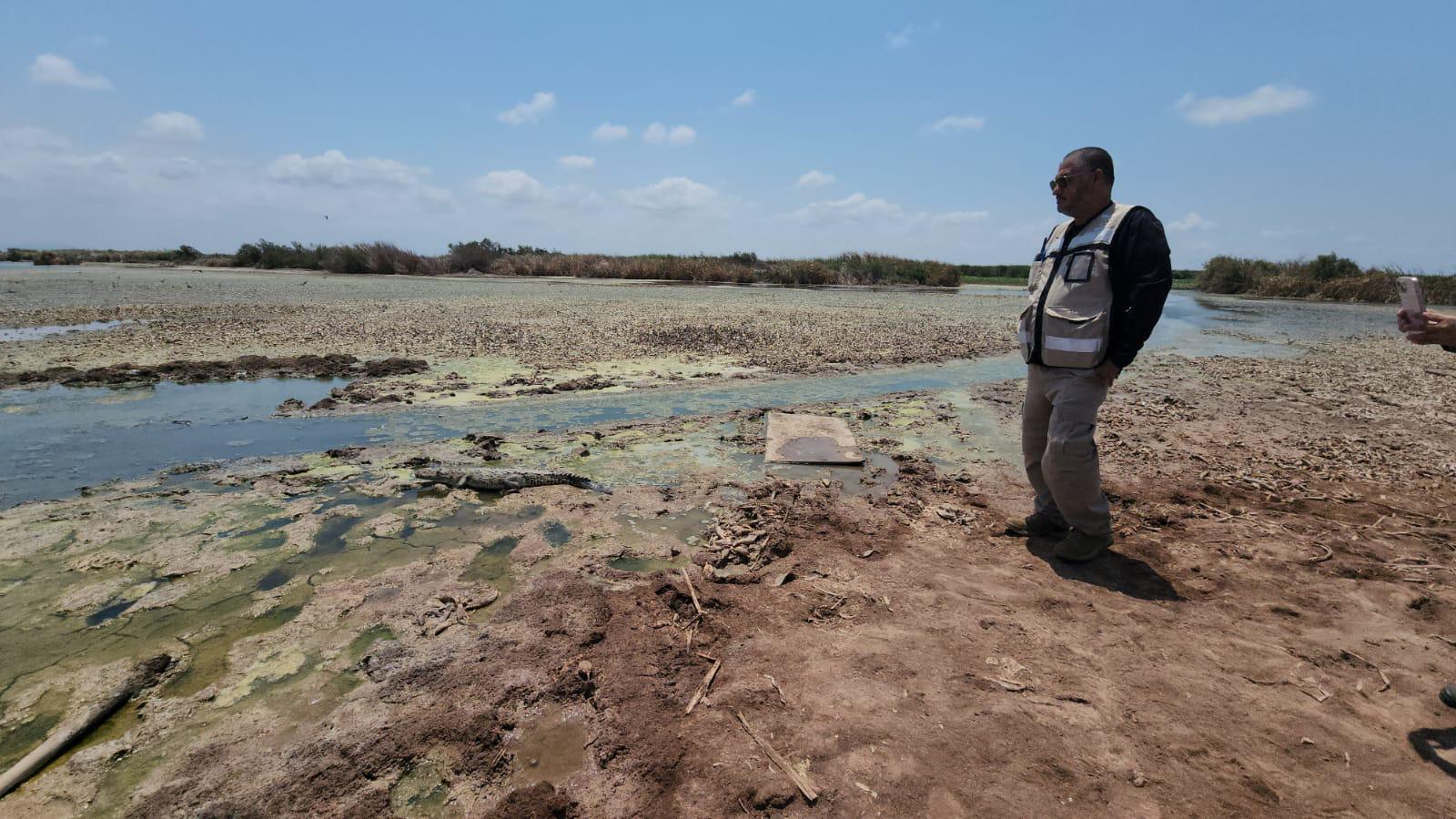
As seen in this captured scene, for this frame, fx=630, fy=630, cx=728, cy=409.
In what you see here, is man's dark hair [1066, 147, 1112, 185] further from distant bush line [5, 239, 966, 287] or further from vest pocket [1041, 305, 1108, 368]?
distant bush line [5, 239, 966, 287]

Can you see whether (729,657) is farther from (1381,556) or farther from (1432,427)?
(1432,427)

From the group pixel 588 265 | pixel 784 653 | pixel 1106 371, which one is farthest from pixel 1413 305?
pixel 588 265

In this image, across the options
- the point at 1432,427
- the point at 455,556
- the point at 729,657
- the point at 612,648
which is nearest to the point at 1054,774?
the point at 729,657

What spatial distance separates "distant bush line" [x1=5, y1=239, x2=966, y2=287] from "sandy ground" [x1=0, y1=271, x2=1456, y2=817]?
29414mm

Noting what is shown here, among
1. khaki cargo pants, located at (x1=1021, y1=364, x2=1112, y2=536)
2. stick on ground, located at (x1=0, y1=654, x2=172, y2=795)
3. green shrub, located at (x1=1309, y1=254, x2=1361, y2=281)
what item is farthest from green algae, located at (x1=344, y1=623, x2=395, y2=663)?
green shrub, located at (x1=1309, y1=254, x2=1361, y2=281)

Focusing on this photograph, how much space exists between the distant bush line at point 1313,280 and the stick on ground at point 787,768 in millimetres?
36663

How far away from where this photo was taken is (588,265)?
35.6 meters

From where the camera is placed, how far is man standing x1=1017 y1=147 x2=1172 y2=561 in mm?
3029

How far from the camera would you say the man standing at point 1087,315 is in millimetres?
3029

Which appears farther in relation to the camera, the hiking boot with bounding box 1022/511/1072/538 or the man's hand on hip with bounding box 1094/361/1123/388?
the hiking boot with bounding box 1022/511/1072/538

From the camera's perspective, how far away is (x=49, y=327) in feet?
35.3

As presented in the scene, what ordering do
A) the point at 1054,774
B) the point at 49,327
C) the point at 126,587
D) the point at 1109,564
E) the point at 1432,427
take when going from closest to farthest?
the point at 1054,774 < the point at 126,587 < the point at 1109,564 < the point at 1432,427 < the point at 49,327

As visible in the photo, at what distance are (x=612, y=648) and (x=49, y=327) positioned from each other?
14.1 m

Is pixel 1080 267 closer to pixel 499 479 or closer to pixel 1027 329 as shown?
pixel 1027 329
